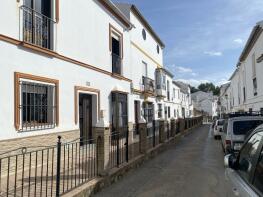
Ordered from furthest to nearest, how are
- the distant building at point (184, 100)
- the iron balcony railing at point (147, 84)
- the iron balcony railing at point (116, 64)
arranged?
the distant building at point (184, 100) < the iron balcony railing at point (147, 84) < the iron balcony railing at point (116, 64)

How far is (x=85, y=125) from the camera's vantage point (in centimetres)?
1388

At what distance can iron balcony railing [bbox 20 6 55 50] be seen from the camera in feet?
30.3

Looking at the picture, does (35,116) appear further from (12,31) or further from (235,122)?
(235,122)

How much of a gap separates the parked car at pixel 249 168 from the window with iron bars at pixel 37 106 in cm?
623

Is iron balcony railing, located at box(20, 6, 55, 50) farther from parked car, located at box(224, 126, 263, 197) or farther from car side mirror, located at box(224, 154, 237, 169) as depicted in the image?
parked car, located at box(224, 126, 263, 197)

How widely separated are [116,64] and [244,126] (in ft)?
25.4

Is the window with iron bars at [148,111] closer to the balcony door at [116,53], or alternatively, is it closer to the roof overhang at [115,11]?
the balcony door at [116,53]

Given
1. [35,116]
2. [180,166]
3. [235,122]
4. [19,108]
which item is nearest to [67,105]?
[35,116]

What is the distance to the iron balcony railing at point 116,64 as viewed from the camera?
1662 centimetres

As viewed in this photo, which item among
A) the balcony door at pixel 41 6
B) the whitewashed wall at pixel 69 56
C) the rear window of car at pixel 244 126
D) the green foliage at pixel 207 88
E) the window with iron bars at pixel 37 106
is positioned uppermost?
the green foliage at pixel 207 88

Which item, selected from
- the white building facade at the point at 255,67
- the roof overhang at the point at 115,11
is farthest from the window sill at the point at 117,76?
the white building facade at the point at 255,67

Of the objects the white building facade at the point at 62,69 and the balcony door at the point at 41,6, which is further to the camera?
the balcony door at the point at 41,6

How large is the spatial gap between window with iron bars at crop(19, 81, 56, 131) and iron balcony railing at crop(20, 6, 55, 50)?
50.8 inches

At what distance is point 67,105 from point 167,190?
16.5ft
